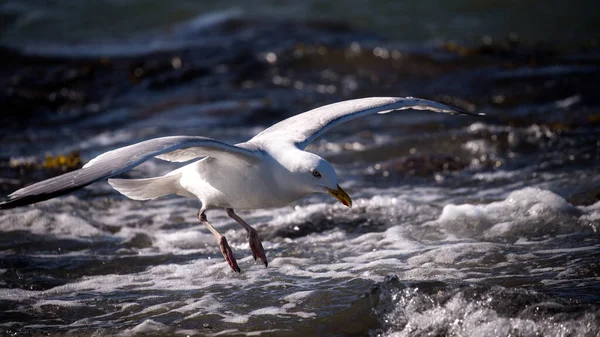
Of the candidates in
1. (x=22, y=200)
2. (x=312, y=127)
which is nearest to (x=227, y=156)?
(x=312, y=127)

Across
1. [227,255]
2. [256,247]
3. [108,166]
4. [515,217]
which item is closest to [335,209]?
[515,217]

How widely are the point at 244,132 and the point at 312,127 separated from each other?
6.17m

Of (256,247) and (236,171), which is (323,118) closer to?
(236,171)

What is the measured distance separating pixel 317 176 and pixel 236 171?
0.69m

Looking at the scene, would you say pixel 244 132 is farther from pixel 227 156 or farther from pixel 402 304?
pixel 402 304

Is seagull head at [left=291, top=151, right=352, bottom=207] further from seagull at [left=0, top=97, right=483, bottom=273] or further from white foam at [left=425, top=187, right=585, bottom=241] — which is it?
white foam at [left=425, top=187, right=585, bottom=241]

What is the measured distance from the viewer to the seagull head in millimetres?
5535

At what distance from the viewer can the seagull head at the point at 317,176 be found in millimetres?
5535

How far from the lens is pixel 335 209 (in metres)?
8.02

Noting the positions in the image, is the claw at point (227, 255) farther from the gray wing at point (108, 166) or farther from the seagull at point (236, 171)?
the gray wing at point (108, 166)

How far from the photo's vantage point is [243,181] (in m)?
5.84

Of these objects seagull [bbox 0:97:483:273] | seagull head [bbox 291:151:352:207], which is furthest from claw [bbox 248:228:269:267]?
seagull head [bbox 291:151:352:207]

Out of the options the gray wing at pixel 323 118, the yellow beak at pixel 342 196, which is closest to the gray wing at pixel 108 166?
the yellow beak at pixel 342 196

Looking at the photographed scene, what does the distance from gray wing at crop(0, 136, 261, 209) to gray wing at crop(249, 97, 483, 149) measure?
0.81m
